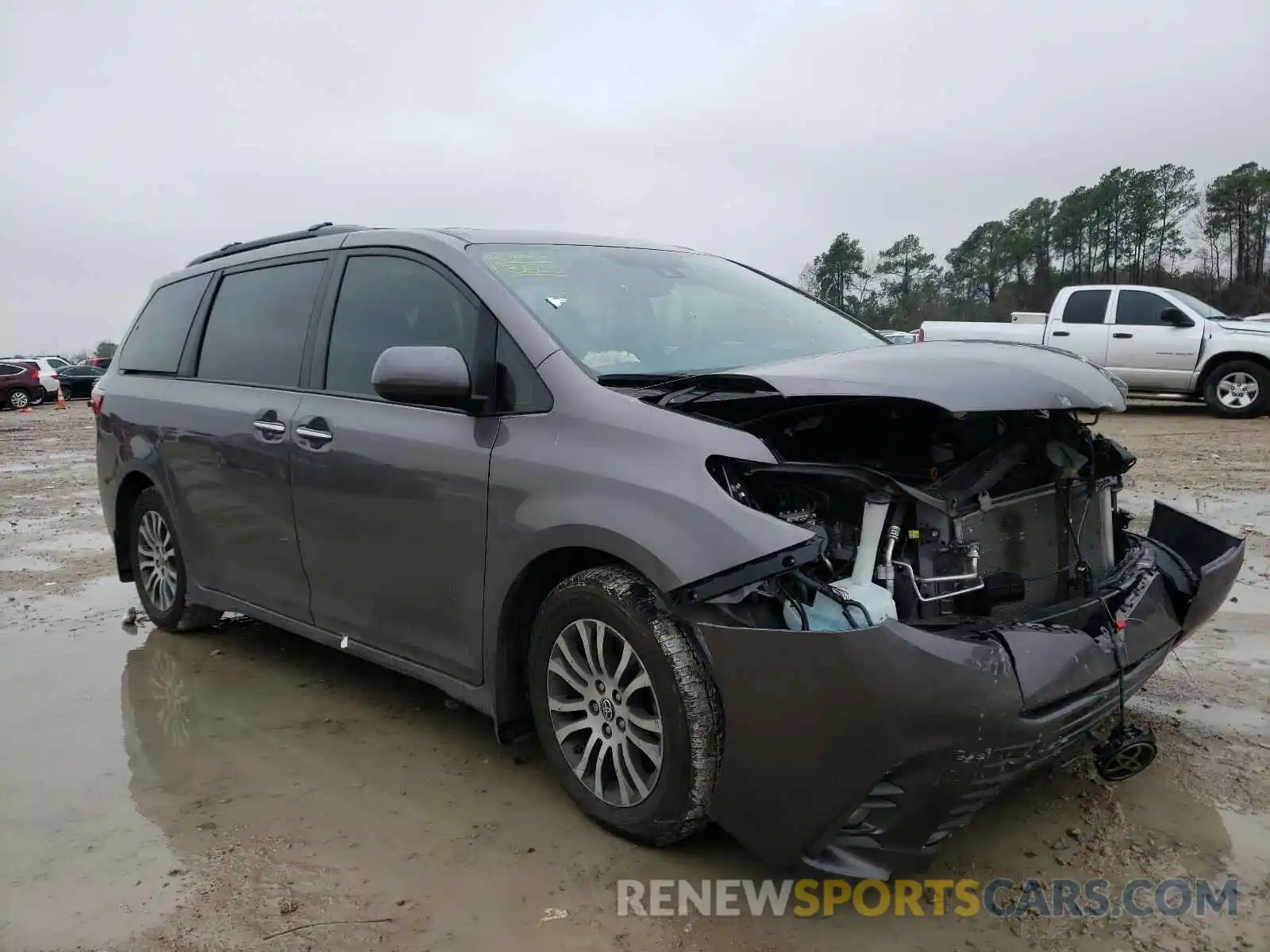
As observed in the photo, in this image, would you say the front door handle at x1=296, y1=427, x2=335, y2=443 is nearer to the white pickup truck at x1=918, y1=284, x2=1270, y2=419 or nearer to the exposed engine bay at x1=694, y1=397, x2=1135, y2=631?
the exposed engine bay at x1=694, y1=397, x2=1135, y2=631

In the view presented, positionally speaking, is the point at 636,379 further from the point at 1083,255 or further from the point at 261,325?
the point at 1083,255

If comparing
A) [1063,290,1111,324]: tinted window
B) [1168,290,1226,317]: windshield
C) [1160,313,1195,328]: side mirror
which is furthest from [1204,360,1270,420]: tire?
[1063,290,1111,324]: tinted window

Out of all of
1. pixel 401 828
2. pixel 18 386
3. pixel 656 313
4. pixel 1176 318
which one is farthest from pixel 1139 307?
pixel 18 386

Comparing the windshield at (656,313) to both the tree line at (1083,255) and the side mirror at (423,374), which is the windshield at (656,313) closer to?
the side mirror at (423,374)

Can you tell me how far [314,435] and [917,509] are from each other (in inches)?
88.0

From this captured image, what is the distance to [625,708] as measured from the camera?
271cm

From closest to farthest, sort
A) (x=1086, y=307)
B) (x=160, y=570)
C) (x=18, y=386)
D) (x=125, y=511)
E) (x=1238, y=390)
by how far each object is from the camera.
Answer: (x=160, y=570)
(x=125, y=511)
(x=1238, y=390)
(x=1086, y=307)
(x=18, y=386)

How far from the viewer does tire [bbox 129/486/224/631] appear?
4.82 meters

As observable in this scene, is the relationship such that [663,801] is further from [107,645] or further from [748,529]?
A: [107,645]

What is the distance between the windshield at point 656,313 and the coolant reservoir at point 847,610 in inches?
38.8

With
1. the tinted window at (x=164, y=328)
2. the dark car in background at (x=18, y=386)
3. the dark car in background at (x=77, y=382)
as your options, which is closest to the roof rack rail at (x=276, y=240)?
the tinted window at (x=164, y=328)

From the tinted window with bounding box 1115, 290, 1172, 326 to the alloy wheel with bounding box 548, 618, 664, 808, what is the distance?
13.3 meters

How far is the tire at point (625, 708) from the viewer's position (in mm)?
2520

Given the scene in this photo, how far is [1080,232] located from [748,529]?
6134 centimetres
